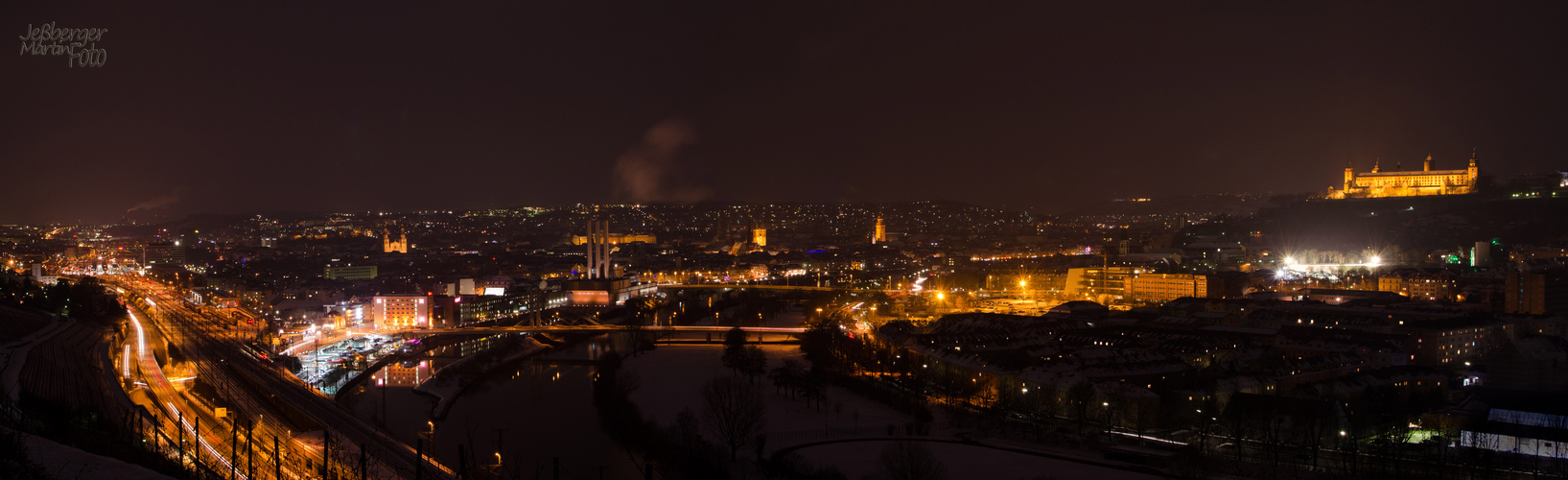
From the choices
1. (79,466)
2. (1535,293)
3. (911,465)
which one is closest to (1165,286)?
(1535,293)

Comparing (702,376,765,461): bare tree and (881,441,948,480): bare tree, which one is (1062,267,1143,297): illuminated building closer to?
(702,376,765,461): bare tree

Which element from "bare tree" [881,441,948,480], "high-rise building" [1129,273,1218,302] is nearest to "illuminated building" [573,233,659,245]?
"high-rise building" [1129,273,1218,302]

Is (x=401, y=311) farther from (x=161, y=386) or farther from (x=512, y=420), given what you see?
(x=512, y=420)

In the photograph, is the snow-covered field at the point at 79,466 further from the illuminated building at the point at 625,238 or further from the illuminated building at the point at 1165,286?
the illuminated building at the point at 625,238

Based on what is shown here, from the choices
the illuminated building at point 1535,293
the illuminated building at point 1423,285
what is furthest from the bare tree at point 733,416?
the illuminated building at point 1423,285

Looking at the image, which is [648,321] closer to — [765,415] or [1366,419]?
[765,415]

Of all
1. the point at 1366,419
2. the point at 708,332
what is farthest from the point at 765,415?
the point at 708,332
